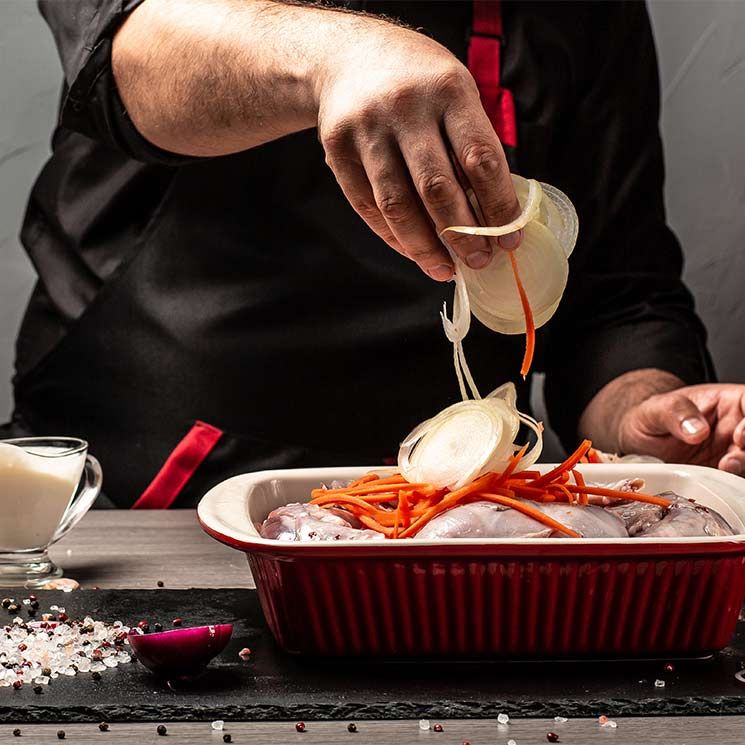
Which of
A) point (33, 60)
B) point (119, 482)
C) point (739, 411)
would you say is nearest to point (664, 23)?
point (739, 411)

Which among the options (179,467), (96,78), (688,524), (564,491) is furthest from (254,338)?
(688,524)

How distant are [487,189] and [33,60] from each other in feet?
5.57

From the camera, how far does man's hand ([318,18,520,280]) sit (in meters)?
0.94

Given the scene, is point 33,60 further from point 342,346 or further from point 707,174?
point 707,174

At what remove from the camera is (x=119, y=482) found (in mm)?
1812

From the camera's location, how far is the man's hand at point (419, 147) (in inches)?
37.0

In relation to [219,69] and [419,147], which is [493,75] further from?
[419,147]

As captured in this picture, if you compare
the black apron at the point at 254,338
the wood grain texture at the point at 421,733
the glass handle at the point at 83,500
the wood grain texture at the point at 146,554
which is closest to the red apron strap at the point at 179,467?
the black apron at the point at 254,338

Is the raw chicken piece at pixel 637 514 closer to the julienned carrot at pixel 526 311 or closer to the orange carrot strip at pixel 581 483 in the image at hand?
the orange carrot strip at pixel 581 483

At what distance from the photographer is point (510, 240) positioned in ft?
3.22

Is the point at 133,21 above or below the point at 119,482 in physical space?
above

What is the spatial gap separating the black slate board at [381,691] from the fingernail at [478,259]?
1.11 feet

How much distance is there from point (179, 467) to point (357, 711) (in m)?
0.93

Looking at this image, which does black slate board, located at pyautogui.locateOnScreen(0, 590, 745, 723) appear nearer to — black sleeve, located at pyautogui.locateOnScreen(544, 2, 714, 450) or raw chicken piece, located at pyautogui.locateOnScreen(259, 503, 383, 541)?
raw chicken piece, located at pyautogui.locateOnScreen(259, 503, 383, 541)
